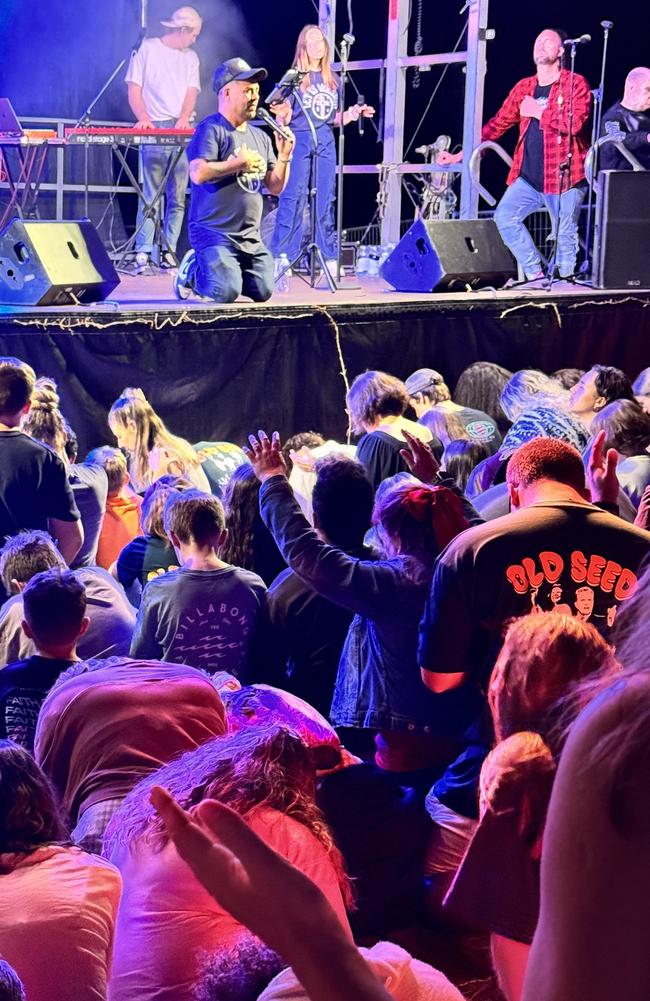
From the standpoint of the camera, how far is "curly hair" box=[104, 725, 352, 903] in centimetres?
197

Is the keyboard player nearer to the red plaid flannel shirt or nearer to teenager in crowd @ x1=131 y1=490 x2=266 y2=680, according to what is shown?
the red plaid flannel shirt

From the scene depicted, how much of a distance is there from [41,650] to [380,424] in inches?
92.7

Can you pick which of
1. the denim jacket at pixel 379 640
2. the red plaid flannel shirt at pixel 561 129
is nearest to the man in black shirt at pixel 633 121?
the red plaid flannel shirt at pixel 561 129

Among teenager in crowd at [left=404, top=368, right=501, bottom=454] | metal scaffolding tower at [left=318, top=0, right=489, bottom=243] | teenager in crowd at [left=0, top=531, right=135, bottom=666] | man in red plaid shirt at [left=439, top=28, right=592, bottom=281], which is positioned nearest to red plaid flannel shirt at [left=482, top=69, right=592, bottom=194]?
man in red plaid shirt at [left=439, top=28, right=592, bottom=281]

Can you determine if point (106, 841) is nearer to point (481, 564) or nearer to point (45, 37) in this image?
point (481, 564)

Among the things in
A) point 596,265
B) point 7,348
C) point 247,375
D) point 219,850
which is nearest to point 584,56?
point 596,265

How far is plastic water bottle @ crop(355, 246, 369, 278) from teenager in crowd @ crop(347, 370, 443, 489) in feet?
13.4

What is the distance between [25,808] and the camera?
1962mm

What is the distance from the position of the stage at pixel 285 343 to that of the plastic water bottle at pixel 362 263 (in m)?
1.76

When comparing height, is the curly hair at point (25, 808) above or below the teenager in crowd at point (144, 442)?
above

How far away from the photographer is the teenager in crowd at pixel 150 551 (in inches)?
163

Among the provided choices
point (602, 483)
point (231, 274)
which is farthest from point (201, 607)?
point (231, 274)

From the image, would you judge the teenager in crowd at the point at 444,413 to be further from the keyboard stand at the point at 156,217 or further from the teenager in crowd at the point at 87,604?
the keyboard stand at the point at 156,217

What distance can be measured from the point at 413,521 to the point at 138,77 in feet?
20.8
